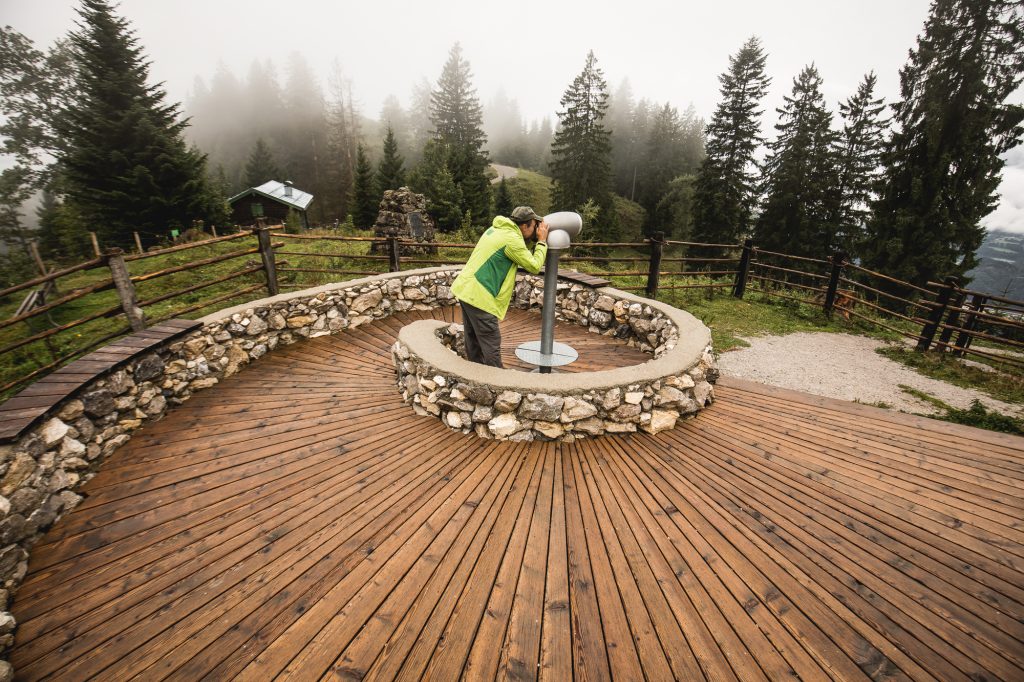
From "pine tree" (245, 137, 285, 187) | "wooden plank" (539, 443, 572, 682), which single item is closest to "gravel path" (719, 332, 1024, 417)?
"wooden plank" (539, 443, 572, 682)

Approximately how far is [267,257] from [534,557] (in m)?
6.17

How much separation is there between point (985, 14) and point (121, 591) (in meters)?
24.9

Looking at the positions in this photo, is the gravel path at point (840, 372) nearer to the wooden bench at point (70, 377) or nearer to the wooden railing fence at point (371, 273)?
the wooden railing fence at point (371, 273)

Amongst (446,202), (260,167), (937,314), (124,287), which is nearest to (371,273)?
(124,287)

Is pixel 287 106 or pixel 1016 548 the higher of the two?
pixel 287 106

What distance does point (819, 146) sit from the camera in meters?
22.5

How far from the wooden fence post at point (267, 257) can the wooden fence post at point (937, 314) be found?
1035cm

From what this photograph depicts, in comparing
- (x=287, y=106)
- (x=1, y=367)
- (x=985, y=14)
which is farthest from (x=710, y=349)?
(x=287, y=106)

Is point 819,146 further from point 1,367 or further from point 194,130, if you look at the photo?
Answer: point 194,130

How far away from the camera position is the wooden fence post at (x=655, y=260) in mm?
7855

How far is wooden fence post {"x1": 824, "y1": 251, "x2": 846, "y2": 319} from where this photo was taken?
305 inches

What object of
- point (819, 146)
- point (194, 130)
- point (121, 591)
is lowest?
point (121, 591)

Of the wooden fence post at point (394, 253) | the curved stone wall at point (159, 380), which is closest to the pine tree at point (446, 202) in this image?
the wooden fence post at point (394, 253)

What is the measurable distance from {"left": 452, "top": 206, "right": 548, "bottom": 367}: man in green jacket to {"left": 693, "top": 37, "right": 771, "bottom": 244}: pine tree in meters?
25.8
